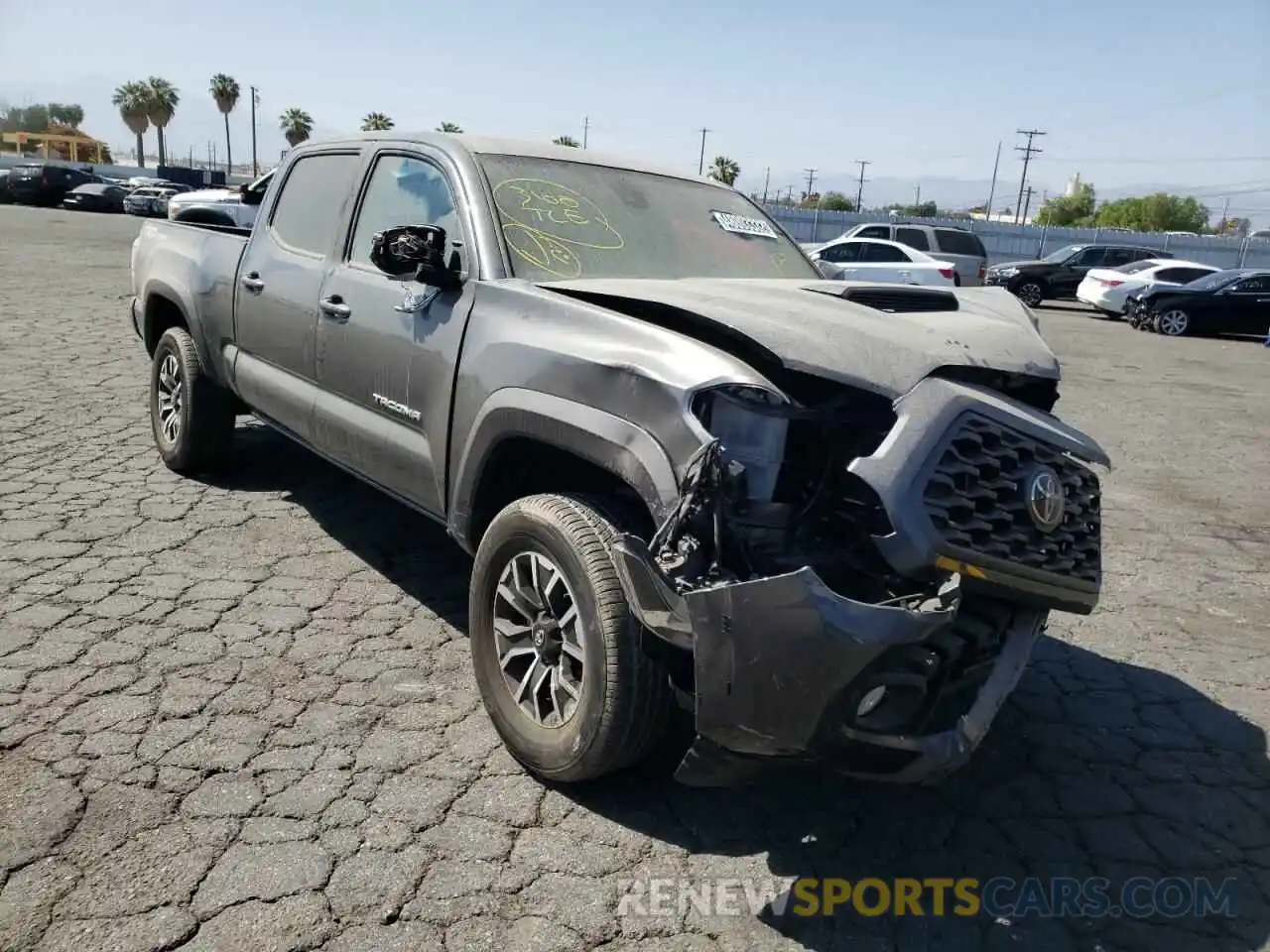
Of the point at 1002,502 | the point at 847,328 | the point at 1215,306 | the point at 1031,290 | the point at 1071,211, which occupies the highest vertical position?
the point at 1071,211

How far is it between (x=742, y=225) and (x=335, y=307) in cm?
177

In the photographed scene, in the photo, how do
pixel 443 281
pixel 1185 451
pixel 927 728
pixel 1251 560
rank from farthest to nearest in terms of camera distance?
pixel 1185 451, pixel 1251 560, pixel 443 281, pixel 927 728

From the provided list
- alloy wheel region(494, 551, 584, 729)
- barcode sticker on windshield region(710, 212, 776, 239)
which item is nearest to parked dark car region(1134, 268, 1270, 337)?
barcode sticker on windshield region(710, 212, 776, 239)

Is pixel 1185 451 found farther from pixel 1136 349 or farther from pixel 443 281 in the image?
pixel 1136 349

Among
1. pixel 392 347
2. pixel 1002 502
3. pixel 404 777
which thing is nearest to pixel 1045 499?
pixel 1002 502

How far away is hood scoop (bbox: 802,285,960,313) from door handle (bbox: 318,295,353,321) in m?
1.85

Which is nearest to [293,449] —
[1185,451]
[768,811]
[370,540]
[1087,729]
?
[370,540]

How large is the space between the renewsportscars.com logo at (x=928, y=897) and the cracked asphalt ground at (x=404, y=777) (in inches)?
1.6

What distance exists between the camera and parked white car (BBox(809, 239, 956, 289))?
17953 mm

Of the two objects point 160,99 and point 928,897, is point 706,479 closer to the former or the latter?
point 928,897

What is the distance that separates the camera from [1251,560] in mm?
5504

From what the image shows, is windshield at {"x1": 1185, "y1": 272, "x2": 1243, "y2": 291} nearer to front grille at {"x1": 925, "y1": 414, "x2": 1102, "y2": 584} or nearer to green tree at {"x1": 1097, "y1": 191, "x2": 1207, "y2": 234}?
front grille at {"x1": 925, "y1": 414, "x2": 1102, "y2": 584}

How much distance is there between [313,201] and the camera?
4.58 meters

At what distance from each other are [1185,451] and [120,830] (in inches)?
325
